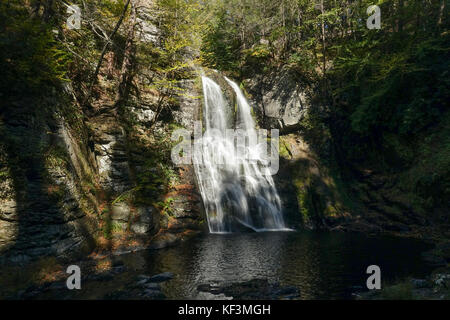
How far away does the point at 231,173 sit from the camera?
18172mm

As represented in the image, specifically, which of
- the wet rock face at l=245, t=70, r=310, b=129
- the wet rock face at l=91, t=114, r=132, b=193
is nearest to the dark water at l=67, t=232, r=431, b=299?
the wet rock face at l=91, t=114, r=132, b=193

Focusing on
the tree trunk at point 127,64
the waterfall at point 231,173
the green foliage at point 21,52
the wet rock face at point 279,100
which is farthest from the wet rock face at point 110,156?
the wet rock face at point 279,100

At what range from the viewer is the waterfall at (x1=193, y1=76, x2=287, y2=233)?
643 inches

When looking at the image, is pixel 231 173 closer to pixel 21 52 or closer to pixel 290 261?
pixel 290 261

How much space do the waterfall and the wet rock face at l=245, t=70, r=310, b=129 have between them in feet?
5.02

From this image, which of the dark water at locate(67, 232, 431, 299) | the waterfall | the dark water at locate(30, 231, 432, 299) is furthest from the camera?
the waterfall

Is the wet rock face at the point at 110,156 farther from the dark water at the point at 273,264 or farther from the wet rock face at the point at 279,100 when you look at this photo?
the wet rock face at the point at 279,100

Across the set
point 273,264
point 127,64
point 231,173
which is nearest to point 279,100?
point 231,173

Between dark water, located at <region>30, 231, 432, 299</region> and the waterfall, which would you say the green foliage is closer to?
dark water, located at <region>30, 231, 432, 299</region>

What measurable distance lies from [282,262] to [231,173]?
8.93 metres

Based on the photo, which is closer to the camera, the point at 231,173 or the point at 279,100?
the point at 231,173

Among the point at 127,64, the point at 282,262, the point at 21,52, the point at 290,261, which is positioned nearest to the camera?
the point at 21,52

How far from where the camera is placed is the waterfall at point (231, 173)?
53.6ft
